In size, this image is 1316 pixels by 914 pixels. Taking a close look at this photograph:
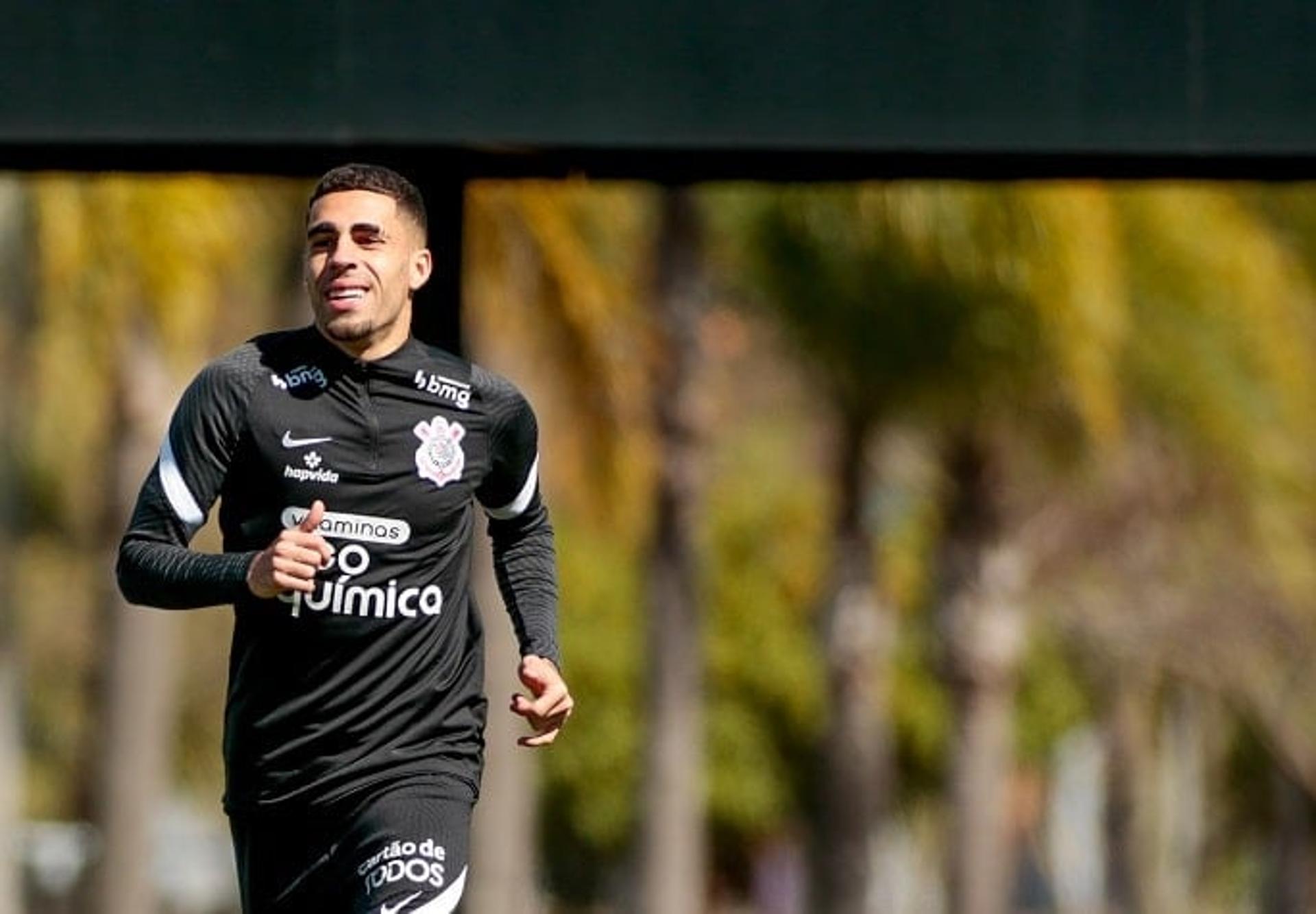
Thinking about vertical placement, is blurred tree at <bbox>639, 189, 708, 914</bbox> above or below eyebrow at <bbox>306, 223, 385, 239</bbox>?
above

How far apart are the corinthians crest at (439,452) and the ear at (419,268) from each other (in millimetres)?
277

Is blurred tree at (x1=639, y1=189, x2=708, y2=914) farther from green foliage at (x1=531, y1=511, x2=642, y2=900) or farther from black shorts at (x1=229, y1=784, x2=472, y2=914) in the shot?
green foliage at (x1=531, y1=511, x2=642, y2=900)

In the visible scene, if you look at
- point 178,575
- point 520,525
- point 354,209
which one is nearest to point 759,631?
point 520,525

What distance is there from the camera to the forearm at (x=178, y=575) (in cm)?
662

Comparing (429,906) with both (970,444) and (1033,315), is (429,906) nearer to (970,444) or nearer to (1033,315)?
(1033,315)

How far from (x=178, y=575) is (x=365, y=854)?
0.69 m

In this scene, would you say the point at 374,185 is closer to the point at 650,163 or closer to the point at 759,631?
the point at 650,163

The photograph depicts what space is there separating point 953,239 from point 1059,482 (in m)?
6.97

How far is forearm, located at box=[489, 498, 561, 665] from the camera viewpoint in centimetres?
721

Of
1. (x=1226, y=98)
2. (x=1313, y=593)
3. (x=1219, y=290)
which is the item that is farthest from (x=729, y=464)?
(x=1226, y=98)

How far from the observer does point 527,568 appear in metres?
7.29

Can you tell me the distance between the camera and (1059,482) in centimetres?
2945

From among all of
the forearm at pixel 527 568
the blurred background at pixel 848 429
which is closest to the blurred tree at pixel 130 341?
the blurred background at pixel 848 429

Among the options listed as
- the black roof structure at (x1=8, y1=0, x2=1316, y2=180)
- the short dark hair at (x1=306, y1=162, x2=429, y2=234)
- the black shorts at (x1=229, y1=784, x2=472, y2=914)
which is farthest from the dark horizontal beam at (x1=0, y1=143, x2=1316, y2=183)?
the black shorts at (x1=229, y1=784, x2=472, y2=914)
